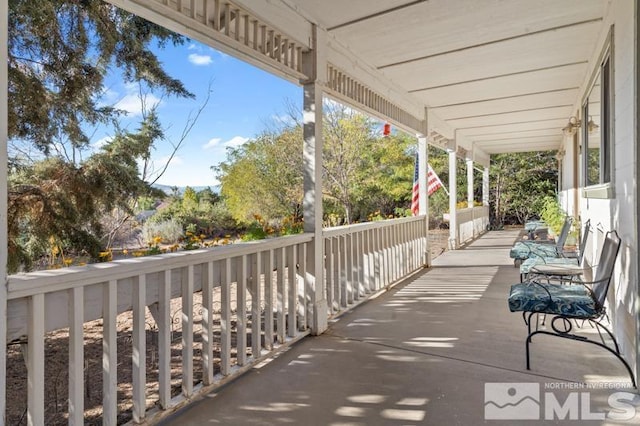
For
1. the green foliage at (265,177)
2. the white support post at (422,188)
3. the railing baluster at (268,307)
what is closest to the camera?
the railing baluster at (268,307)

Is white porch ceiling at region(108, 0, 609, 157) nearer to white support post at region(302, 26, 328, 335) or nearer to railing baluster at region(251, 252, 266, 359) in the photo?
white support post at region(302, 26, 328, 335)

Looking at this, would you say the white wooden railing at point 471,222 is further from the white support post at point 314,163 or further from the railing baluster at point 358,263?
the white support post at point 314,163

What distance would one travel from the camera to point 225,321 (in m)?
2.52

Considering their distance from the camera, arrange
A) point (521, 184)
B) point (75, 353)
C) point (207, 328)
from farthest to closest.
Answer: point (521, 184) → point (207, 328) → point (75, 353)

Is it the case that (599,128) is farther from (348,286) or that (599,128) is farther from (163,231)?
(163,231)

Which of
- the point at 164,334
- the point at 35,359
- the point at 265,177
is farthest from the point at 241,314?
the point at 265,177

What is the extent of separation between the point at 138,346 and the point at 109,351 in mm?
154

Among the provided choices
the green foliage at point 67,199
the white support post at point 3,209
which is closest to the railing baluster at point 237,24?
the white support post at point 3,209

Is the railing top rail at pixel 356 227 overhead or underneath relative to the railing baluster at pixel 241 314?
overhead

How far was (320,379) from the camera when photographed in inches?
101

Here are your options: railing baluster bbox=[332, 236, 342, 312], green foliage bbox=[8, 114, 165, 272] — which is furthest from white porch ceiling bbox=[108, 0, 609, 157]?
green foliage bbox=[8, 114, 165, 272]

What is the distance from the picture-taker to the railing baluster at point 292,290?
323 centimetres

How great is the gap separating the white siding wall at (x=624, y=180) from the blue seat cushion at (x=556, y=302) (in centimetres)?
22

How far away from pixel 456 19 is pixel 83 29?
343cm
